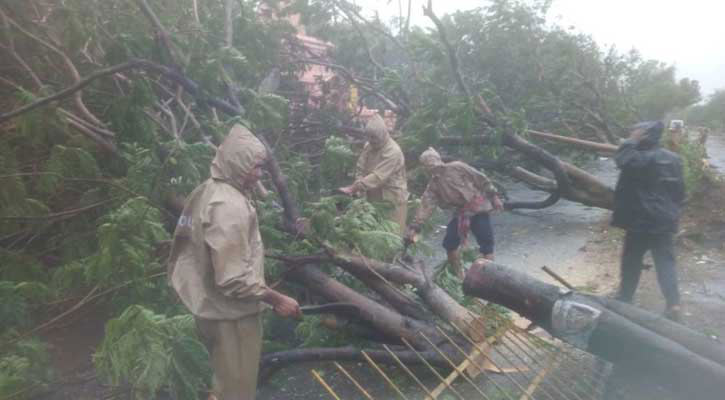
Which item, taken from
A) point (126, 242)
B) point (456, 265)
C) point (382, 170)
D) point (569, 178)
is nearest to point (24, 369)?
point (126, 242)

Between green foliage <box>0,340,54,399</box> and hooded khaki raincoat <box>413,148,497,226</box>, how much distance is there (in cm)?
310

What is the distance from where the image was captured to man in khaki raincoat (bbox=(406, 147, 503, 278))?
16.7 ft

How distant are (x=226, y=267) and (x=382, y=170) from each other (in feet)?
9.10

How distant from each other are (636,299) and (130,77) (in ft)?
14.9

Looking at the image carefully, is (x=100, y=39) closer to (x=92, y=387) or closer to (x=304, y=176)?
(x=304, y=176)

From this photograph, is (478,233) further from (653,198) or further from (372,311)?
(372,311)

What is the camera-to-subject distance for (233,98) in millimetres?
4367

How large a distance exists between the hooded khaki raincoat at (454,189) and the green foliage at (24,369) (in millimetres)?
3101

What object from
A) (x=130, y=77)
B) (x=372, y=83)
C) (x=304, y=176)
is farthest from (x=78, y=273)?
(x=372, y=83)

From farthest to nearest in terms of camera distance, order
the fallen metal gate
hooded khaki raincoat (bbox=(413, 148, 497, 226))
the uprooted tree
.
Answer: hooded khaki raincoat (bbox=(413, 148, 497, 226))
the uprooted tree
the fallen metal gate

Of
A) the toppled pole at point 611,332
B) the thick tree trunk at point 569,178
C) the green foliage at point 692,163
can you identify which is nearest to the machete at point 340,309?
the toppled pole at point 611,332

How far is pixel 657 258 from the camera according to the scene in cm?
396

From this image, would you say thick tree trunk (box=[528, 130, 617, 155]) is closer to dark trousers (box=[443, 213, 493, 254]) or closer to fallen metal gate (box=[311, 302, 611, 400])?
dark trousers (box=[443, 213, 493, 254])

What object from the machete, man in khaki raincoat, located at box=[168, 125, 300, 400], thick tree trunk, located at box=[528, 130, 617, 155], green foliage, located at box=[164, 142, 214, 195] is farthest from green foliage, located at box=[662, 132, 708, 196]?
man in khaki raincoat, located at box=[168, 125, 300, 400]
